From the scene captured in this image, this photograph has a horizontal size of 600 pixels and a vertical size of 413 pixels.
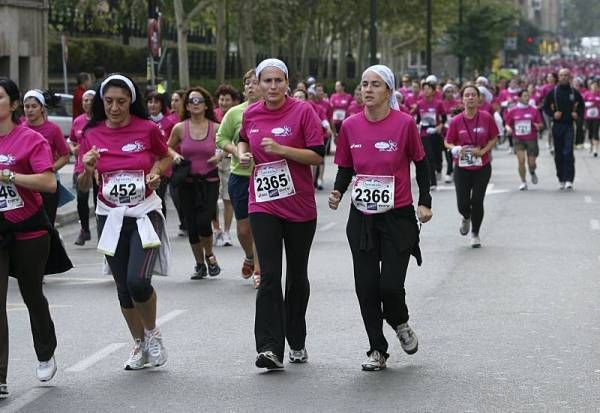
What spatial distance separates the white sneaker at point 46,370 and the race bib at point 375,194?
6.42 feet

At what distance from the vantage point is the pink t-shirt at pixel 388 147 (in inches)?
359

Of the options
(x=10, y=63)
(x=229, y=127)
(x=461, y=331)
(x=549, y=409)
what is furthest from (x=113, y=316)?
(x=10, y=63)

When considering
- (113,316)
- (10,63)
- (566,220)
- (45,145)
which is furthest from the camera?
(10,63)

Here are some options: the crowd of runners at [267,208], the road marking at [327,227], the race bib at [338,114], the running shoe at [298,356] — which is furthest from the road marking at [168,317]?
the race bib at [338,114]

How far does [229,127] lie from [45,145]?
169 inches

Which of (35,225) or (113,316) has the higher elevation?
(35,225)

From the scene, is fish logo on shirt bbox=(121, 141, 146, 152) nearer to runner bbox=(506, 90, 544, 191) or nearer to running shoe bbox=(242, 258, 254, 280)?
running shoe bbox=(242, 258, 254, 280)

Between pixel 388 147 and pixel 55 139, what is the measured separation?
5071 mm

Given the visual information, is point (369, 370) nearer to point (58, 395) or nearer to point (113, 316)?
point (58, 395)

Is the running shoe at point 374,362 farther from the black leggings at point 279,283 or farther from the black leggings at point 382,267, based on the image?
the black leggings at point 279,283

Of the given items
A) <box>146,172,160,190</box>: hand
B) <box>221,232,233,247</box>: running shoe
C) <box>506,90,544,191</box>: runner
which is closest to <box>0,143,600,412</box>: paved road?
<box>221,232,233,247</box>: running shoe

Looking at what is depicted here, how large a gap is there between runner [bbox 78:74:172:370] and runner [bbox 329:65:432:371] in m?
1.04

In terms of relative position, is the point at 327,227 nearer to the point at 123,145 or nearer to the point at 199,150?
the point at 199,150

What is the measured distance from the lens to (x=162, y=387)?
8.68m
